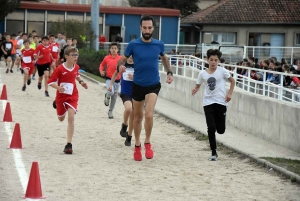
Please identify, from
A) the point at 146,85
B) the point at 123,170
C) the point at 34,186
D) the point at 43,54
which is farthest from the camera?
the point at 43,54

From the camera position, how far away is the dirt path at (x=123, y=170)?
31.1 feet

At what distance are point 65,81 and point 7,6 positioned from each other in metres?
38.6

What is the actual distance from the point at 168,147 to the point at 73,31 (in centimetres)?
3270

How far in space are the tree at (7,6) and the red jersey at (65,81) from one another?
125ft

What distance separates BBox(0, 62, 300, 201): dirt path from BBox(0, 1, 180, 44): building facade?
36.9 meters

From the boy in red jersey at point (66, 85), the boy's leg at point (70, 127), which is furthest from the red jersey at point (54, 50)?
the boy's leg at point (70, 127)

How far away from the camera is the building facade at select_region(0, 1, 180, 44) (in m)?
53.2

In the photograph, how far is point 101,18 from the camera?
54844 mm

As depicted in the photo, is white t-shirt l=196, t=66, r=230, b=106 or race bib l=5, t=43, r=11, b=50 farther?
race bib l=5, t=43, r=11, b=50

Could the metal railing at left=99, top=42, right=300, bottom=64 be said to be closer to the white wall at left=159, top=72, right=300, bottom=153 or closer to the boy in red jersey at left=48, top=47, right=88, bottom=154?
the white wall at left=159, top=72, right=300, bottom=153

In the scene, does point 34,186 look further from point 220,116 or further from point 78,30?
point 78,30

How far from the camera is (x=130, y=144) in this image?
13695 mm

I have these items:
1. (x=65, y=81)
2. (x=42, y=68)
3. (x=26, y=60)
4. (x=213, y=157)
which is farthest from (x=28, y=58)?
(x=213, y=157)

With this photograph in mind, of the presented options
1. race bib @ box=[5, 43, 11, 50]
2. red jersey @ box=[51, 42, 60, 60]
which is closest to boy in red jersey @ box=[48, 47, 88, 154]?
red jersey @ box=[51, 42, 60, 60]
